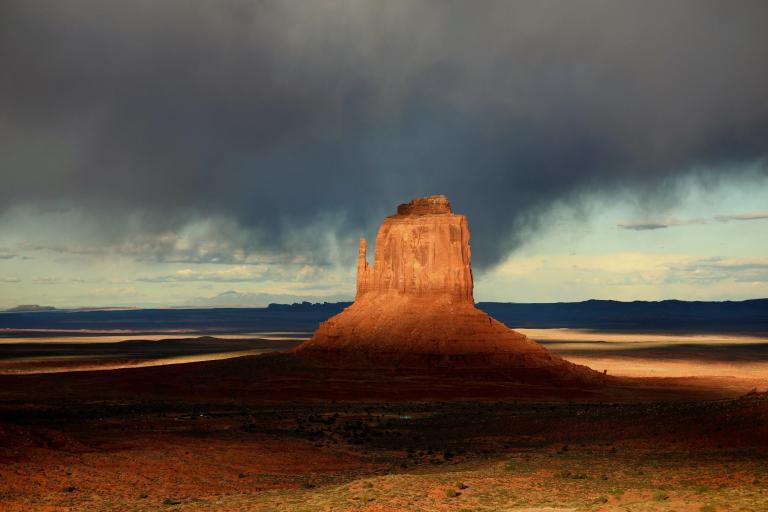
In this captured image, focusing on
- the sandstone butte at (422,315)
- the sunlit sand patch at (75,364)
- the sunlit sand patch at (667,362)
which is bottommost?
the sunlit sand patch at (667,362)

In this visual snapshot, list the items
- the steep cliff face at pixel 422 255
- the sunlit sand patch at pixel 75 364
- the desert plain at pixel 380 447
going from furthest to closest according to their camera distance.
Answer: the sunlit sand patch at pixel 75 364 < the steep cliff face at pixel 422 255 < the desert plain at pixel 380 447

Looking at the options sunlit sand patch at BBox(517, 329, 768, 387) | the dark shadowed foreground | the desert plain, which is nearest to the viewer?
the dark shadowed foreground

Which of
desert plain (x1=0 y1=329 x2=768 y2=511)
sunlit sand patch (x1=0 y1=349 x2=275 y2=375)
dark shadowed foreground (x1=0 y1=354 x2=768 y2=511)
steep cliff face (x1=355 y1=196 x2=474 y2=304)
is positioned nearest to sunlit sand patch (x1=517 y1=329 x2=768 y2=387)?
steep cliff face (x1=355 y1=196 x2=474 y2=304)

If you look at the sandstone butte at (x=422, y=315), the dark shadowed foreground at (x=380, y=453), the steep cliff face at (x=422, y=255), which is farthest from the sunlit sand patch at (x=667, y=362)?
the dark shadowed foreground at (x=380, y=453)

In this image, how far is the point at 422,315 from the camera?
90625mm

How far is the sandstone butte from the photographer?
85.1 metres

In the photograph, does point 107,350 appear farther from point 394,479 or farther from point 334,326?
point 394,479

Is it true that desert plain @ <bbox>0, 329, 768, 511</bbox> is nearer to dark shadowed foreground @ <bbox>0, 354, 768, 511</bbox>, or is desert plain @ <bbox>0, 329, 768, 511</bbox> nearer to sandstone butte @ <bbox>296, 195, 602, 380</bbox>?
dark shadowed foreground @ <bbox>0, 354, 768, 511</bbox>

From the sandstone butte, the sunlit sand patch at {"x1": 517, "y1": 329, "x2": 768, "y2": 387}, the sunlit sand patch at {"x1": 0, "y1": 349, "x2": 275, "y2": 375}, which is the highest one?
the sandstone butte

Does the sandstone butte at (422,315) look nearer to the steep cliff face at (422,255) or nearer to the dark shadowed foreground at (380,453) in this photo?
the steep cliff face at (422,255)

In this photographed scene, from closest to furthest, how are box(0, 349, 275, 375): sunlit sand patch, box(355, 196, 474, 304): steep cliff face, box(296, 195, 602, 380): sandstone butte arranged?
box(296, 195, 602, 380): sandstone butte, box(355, 196, 474, 304): steep cliff face, box(0, 349, 275, 375): sunlit sand patch

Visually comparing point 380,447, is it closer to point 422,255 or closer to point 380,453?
point 380,453

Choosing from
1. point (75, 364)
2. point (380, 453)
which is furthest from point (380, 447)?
point (75, 364)

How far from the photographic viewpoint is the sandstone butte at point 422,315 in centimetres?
8512
